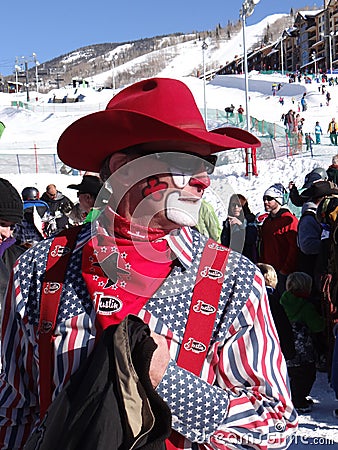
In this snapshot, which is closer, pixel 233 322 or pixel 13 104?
pixel 233 322

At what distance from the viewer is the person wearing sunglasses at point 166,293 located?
142cm

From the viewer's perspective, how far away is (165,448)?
4.30ft

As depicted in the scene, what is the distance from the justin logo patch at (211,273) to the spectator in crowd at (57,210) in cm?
548

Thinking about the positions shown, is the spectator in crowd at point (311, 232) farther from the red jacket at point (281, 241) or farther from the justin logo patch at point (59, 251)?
the justin logo patch at point (59, 251)

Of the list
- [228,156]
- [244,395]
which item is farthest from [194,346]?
[228,156]

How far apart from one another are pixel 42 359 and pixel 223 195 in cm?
63

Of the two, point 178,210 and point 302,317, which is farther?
point 302,317

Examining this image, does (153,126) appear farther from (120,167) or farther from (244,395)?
(244,395)

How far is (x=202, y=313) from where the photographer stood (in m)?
1.45

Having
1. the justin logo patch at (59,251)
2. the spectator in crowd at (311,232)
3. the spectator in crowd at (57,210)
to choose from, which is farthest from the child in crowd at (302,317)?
the justin logo patch at (59,251)

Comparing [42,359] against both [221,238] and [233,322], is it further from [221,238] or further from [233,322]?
[221,238]

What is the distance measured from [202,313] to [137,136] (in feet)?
1.50

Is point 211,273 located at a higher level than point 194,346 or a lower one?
higher

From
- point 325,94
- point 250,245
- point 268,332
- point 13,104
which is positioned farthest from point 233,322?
point 13,104
